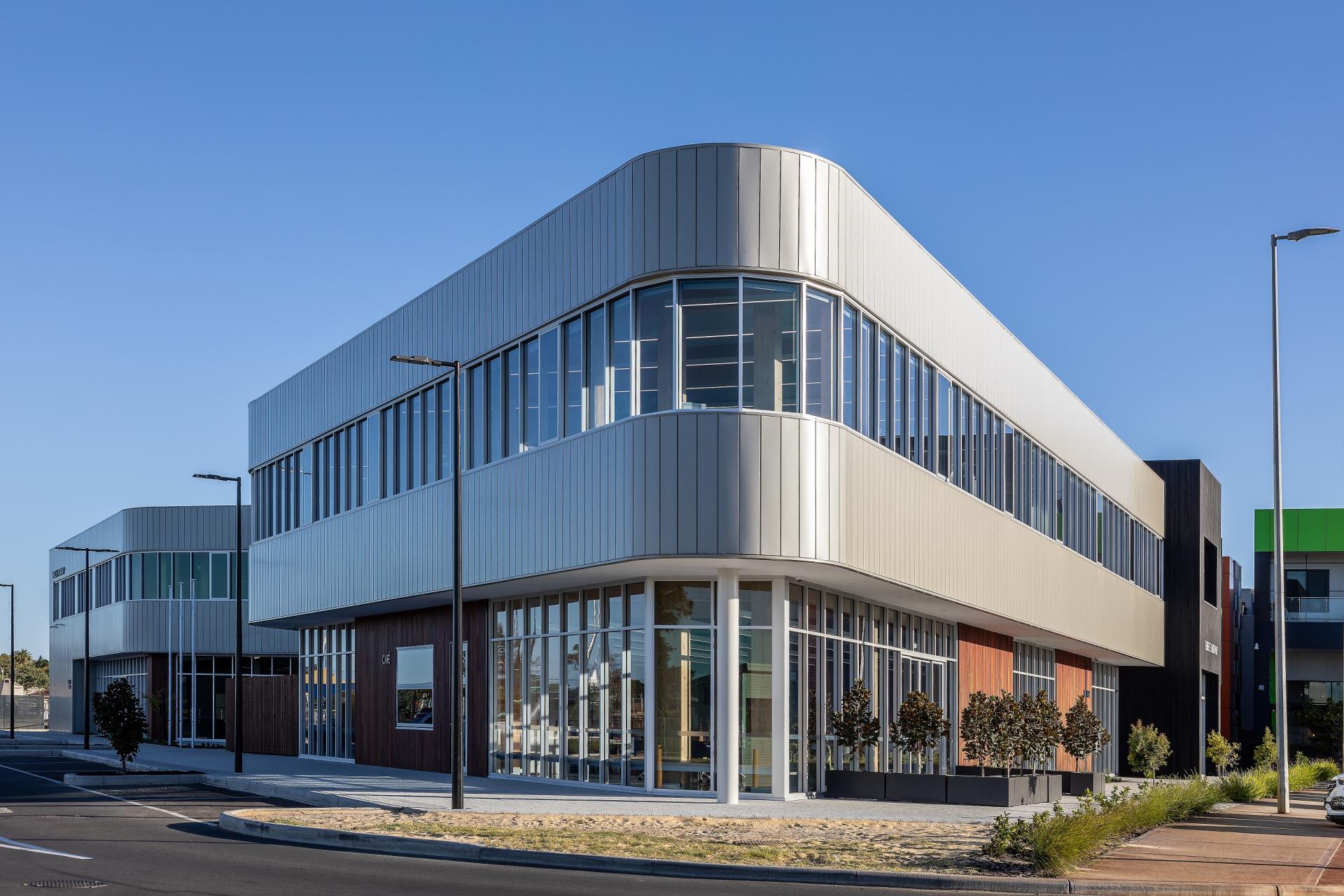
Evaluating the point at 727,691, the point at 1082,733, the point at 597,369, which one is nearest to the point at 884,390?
the point at 597,369

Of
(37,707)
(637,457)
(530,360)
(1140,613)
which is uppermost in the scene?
(530,360)

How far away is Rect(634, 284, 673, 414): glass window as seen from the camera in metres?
25.4

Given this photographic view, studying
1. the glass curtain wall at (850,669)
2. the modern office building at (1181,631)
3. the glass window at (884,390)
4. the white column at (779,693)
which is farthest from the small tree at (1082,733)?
the modern office building at (1181,631)

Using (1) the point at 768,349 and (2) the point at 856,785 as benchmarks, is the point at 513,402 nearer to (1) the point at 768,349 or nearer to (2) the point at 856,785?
(1) the point at 768,349

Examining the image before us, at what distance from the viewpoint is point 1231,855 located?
20391 mm

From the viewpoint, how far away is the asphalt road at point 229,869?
1592 centimetres

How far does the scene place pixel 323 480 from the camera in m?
40.7

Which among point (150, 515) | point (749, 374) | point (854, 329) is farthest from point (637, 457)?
point (150, 515)

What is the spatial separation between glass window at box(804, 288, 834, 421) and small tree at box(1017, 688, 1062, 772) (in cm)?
856

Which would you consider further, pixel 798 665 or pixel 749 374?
pixel 798 665

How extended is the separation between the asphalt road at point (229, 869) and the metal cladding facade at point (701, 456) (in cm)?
783

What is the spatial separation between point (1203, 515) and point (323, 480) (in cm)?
3512

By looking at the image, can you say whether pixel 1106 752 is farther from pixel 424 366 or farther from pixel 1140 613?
pixel 424 366

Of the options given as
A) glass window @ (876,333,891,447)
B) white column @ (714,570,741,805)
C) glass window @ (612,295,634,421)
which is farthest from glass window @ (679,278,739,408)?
glass window @ (876,333,891,447)
